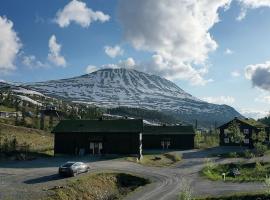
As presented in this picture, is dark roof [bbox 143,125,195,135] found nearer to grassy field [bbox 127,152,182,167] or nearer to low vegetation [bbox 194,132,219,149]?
low vegetation [bbox 194,132,219,149]

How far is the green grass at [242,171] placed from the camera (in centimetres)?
5776

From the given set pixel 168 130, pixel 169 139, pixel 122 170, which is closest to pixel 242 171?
pixel 122 170

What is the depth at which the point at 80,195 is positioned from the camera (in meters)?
43.4

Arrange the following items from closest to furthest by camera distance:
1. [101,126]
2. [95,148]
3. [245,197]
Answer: [245,197], [95,148], [101,126]

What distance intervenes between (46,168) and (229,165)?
30854mm

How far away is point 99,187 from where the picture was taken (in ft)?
159

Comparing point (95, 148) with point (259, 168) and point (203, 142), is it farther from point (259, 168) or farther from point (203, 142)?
point (203, 142)

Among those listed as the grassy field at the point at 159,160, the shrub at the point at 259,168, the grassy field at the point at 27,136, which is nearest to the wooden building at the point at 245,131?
the grassy field at the point at 159,160

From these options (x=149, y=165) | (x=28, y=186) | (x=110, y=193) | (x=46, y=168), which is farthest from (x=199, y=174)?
(x=28, y=186)

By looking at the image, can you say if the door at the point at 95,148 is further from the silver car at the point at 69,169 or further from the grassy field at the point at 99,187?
the silver car at the point at 69,169

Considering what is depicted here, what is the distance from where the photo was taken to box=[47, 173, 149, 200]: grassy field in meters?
42.3

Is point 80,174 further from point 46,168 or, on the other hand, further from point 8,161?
point 8,161

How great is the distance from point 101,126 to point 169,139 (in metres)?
29.3

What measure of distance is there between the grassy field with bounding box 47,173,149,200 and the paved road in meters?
1.45
